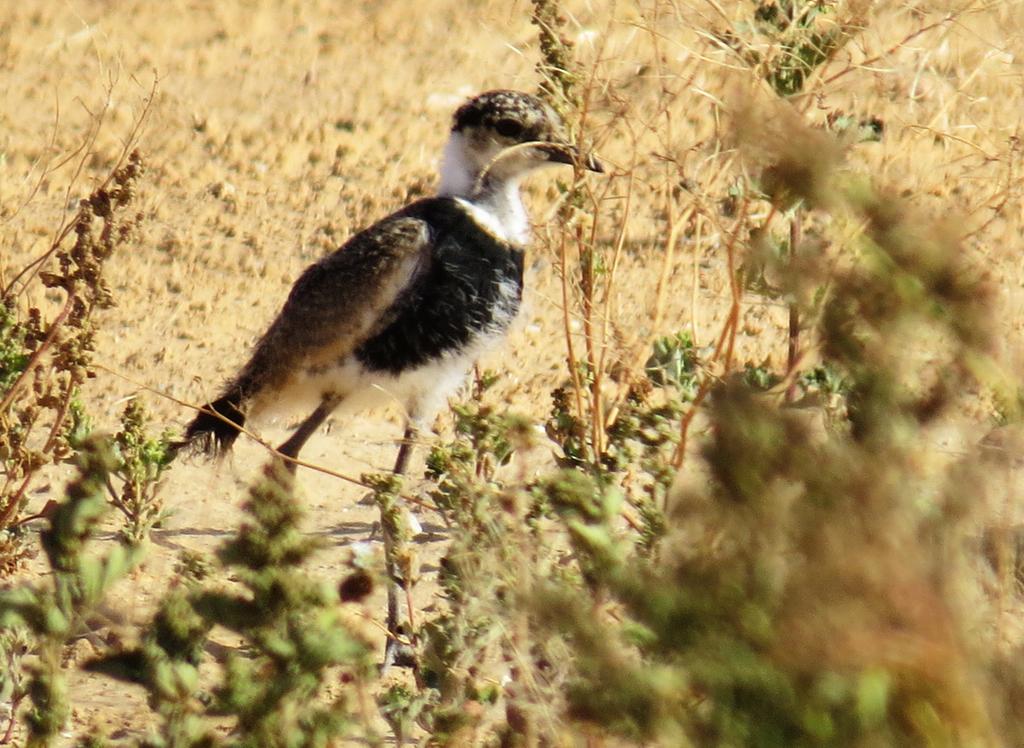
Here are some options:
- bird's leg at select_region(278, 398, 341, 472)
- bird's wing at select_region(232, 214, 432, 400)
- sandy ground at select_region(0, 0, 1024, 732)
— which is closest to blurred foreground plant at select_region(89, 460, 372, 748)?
sandy ground at select_region(0, 0, 1024, 732)

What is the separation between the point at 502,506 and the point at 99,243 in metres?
1.48

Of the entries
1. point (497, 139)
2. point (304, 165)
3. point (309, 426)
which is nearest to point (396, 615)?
point (309, 426)

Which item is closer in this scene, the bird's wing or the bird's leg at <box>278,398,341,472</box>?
the bird's wing

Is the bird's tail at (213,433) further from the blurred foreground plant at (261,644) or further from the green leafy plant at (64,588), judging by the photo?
the blurred foreground plant at (261,644)

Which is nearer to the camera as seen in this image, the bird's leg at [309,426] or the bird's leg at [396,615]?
the bird's leg at [396,615]

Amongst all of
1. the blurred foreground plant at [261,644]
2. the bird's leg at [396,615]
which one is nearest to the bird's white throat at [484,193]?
the bird's leg at [396,615]

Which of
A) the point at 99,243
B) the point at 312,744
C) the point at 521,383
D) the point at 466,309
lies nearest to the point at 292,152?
the point at 521,383

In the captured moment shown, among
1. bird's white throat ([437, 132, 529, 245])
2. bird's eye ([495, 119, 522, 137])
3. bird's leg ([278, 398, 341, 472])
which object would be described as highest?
bird's eye ([495, 119, 522, 137])

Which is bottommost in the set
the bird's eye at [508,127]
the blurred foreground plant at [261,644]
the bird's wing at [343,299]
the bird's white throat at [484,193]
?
the blurred foreground plant at [261,644]

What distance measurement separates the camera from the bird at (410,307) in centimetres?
539

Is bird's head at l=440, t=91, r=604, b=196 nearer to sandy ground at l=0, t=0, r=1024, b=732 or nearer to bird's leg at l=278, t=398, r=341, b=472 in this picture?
sandy ground at l=0, t=0, r=1024, b=732

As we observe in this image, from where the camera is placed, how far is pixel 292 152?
8.09 meters

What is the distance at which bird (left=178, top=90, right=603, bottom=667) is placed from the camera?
5.39 metres

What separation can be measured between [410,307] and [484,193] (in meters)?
0.57
